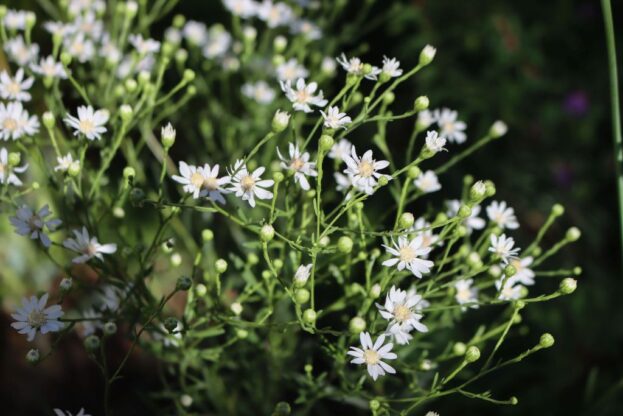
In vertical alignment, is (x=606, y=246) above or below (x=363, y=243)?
above

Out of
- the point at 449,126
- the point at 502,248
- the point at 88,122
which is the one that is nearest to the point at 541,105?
the point at 449,126

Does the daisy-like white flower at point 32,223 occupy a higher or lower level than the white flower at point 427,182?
lower

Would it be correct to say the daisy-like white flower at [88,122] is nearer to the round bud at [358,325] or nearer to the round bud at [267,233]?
the round bud at [267,233]

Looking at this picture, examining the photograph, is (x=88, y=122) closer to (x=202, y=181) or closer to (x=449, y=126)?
(x=202, y=181)

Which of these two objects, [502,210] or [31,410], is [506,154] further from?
[31,410]

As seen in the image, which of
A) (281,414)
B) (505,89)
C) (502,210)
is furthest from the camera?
(505,89)

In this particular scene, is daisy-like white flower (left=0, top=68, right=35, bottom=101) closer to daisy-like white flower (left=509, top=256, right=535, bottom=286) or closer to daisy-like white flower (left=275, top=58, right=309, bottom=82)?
daisy-like white flower (left=275, top=58, right=309, bottom=82)

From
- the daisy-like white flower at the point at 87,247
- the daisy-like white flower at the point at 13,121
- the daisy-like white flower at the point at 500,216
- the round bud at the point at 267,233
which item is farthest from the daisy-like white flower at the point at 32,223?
the daisy-like white flower at the point at 500,216

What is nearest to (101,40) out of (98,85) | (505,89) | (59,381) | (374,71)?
(98,85)
